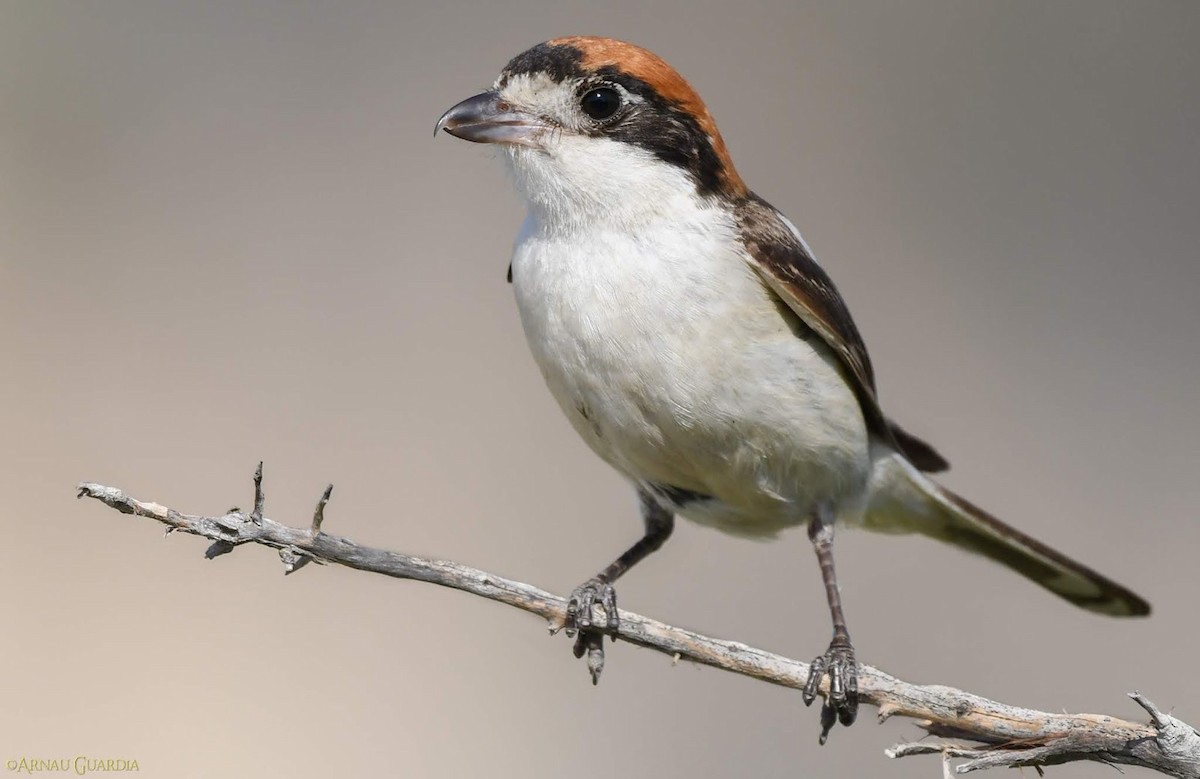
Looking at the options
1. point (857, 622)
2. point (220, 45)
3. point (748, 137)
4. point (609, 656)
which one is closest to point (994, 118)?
point (748, 137)

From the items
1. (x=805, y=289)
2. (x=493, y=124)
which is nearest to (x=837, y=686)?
(x=805, y=289)

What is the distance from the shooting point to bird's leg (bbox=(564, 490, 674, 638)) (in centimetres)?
326

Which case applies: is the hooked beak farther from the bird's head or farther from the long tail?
the long tail

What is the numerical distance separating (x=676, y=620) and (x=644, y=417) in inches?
87.4

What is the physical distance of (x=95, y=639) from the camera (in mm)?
4949

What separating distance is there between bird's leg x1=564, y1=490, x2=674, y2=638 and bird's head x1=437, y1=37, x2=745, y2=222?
98cm

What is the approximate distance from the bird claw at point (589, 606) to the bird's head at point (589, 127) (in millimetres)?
981

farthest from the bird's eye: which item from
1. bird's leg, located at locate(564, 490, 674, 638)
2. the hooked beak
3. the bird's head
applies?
bird's leg, located at locate(564, 490, 674, 638)

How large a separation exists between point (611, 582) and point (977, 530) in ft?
3.97

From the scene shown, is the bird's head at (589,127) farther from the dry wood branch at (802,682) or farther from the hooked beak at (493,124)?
the dry wood branch at (802,682)

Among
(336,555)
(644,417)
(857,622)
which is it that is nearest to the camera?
(336,555)

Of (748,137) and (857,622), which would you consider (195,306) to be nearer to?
(748,137)

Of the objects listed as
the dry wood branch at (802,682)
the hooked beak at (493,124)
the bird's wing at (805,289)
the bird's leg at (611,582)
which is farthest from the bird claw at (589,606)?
the hooked beak at (493,124)

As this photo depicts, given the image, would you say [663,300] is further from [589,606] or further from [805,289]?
[589,606]
